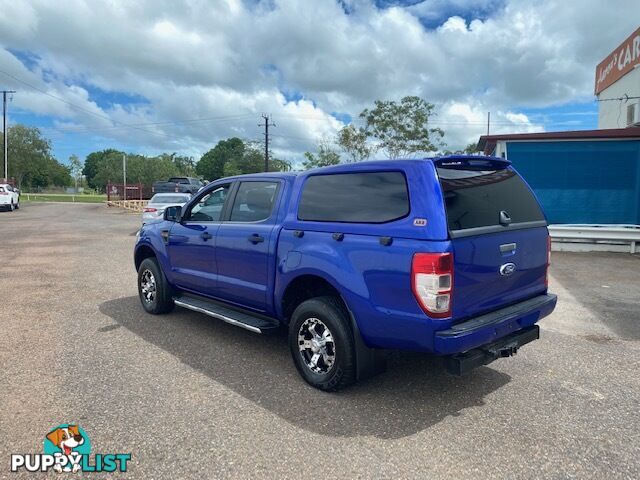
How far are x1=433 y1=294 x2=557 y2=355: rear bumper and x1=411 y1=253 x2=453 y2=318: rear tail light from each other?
0.16m

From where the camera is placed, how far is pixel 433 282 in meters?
3.12

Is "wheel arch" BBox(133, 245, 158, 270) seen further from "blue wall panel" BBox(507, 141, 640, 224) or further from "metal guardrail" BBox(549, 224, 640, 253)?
"blue wall panel" BBox(507, 141, 640, 224)

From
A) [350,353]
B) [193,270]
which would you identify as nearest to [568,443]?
[350,353]

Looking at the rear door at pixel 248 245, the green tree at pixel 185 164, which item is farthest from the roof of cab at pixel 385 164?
the green tree at pixel 185 164

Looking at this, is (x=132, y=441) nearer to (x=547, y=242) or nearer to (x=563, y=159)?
(x=547, y=242)

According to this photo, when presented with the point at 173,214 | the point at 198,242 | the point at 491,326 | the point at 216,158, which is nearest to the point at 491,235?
the point at 491,326

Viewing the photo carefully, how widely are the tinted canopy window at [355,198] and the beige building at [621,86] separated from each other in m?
17.2

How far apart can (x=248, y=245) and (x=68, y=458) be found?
2.24 metres

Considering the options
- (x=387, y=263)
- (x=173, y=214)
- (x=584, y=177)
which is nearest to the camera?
(x=387, y=263)

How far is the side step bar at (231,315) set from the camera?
442 centimetres

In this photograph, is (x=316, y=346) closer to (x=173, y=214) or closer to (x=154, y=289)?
(x=173, y=214)

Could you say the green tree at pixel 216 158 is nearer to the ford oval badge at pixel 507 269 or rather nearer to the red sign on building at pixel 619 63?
the red sign on building at pixel 619 63

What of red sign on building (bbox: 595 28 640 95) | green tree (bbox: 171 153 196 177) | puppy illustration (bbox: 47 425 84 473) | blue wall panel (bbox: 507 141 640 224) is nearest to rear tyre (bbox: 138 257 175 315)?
puppy illustration (bbox: 47 425 84 473)

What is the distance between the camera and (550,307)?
4020 mm
